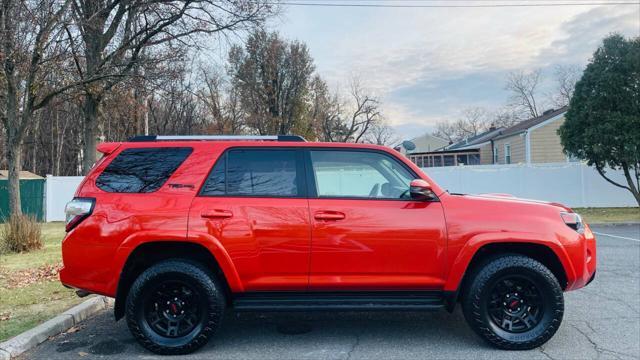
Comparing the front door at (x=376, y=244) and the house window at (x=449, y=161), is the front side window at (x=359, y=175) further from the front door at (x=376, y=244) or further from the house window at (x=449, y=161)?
the house window at (x=449, y=161)

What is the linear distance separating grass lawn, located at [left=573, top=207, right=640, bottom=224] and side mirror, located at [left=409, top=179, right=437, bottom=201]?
1274 centimetres

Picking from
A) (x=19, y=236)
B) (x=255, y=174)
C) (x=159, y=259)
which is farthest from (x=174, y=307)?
(x=19, y=236)

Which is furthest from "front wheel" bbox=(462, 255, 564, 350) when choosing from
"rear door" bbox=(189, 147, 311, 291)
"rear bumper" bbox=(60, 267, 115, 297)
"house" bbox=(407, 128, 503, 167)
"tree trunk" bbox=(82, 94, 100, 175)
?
"house" bbox=(407, 128, 503, 167)

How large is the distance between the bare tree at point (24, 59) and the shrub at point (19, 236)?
18.9 inches

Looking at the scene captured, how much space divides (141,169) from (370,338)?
2.70 metres

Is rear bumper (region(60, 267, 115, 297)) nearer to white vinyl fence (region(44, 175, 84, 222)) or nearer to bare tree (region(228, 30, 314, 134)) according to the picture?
white vinyl fence (region(44, 175, 84, 222))

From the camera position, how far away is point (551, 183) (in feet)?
63.3

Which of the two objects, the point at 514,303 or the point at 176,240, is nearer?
the point at 176,240

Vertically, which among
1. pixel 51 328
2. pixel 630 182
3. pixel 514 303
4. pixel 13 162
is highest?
pixel 13 162

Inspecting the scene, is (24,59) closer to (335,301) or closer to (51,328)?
(51,328)

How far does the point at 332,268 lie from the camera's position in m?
4.23

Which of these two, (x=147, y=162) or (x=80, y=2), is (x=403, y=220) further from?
(x=80, y=2)

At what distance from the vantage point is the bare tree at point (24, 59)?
31.0 feet

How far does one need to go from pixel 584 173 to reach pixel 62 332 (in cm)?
1952
